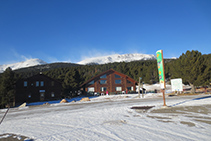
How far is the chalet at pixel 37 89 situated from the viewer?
37656 mm

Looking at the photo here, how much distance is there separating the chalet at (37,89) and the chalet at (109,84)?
1092 centimetres

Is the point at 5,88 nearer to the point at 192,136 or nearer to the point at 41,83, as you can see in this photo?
the point at 41,83

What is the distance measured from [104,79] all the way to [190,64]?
26.1 metres

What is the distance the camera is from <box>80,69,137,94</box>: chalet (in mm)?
51062

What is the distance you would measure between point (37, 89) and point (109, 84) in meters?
22.6

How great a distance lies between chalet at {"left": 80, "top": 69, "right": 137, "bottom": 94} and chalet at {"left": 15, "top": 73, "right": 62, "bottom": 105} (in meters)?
10.9

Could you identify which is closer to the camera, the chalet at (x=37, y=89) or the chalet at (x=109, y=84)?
the chalet at (x=37, y=89)

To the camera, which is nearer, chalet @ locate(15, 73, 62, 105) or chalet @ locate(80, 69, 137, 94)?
chalet @ locate(15, 73, 62, 105)

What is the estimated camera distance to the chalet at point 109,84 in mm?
51062

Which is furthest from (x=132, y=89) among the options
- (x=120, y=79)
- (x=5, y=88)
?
(x=5, y=88)

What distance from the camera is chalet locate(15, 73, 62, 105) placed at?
124ft

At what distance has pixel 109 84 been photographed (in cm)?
5153

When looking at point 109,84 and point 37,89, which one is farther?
point 109,84

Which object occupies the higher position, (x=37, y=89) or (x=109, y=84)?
(x=109, y=84)
